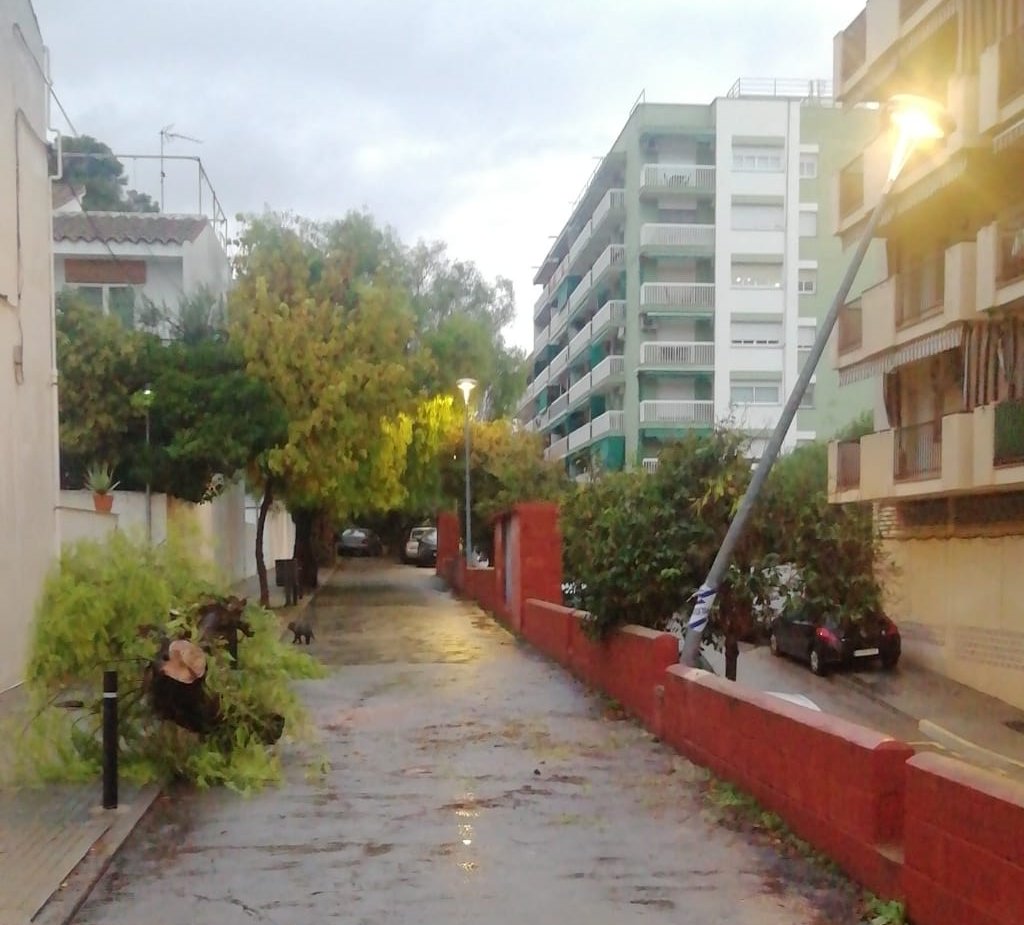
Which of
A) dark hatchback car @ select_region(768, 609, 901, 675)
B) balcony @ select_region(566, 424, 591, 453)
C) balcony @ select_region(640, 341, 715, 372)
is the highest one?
balcony @ select_region(640, 341, 715, 372)

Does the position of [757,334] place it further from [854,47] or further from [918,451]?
[918,451]

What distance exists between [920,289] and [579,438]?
118ft

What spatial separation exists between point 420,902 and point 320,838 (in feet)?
4.99

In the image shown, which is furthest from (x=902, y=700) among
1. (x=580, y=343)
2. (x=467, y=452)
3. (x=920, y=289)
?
(x=580, y=343)

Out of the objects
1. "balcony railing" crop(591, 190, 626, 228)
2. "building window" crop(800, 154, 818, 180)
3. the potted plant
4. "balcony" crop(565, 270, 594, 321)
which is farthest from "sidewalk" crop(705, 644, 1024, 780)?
"balcony" crop(565, 270, 594, 321)

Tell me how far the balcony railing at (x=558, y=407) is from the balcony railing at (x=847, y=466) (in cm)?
3849

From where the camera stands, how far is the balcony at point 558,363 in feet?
213

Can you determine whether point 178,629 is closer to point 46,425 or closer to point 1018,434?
point 46,425

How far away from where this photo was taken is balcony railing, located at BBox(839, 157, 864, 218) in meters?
25.0

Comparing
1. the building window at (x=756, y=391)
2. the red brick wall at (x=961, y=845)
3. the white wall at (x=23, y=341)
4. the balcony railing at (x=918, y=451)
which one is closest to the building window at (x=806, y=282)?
the building window at (x=756, y=391)

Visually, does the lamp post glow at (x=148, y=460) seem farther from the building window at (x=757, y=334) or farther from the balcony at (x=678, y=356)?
the building window at (x=757, y=334)

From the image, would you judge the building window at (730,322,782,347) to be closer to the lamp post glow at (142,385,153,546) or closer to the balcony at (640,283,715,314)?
the balcony at (640,283,715,314)

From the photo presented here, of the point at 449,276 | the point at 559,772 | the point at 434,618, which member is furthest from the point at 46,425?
the point at 449,276

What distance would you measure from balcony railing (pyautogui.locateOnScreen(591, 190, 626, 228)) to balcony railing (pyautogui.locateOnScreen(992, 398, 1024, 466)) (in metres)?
33.8
